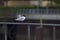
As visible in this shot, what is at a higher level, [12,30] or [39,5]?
[39,5]

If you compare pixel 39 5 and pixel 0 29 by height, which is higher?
pixel 39 5

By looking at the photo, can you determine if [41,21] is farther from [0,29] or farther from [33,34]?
[0,29]

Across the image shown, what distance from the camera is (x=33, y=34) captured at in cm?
402

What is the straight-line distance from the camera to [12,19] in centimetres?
405

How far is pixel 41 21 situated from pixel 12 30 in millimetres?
372

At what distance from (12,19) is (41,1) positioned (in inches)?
16.4

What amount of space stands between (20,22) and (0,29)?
0.85 feet

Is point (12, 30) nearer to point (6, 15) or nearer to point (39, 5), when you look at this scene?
point (6, 15)

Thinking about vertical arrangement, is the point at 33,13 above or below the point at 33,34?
above

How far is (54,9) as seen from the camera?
157 inches

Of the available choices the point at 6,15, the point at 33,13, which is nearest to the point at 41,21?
the point at 33,13

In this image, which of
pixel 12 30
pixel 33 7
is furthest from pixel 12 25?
pixel 33 7

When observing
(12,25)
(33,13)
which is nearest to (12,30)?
(12,25)

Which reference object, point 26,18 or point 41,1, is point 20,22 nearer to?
point 26,18
